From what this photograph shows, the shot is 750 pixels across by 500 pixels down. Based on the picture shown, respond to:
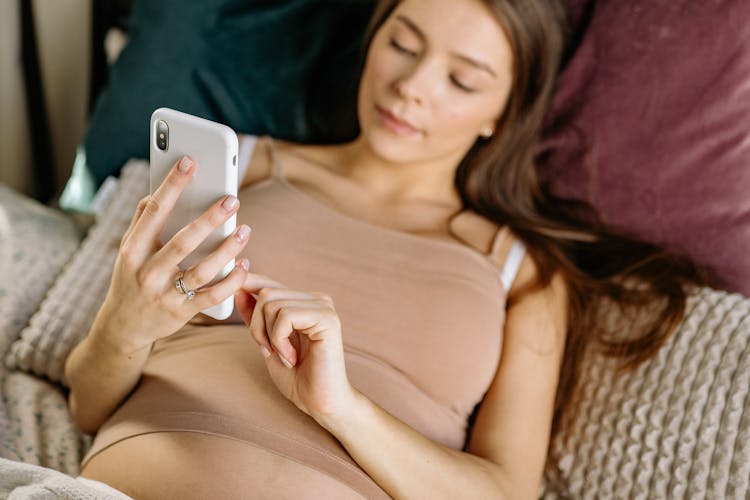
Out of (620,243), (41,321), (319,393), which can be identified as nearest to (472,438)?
(319,393)

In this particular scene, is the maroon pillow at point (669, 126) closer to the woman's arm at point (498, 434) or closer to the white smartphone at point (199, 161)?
the woman's arm at point (498, 434)

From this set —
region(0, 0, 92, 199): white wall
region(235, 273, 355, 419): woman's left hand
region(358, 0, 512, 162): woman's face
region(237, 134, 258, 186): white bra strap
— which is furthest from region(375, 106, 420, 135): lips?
region(0, 0, 92, 199): white wall

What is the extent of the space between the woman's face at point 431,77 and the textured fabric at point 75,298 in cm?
44

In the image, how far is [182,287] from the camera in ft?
2.48

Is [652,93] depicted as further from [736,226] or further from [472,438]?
[472,438]

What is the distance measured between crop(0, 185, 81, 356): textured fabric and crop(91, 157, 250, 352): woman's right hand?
422 mm

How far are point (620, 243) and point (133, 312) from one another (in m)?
0.81

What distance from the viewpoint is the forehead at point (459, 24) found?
1.12 metres

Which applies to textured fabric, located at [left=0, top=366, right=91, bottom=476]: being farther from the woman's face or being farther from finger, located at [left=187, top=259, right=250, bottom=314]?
the woman's face

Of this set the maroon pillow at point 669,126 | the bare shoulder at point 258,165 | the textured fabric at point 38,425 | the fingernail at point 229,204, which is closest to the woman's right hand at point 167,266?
the fingernail at point 229,204

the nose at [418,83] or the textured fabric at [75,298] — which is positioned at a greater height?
the nose at [418,83]

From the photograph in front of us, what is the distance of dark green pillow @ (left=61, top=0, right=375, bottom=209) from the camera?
137cm

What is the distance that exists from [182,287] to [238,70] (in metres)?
→ 0.75

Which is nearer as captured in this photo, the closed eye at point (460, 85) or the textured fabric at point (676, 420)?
the textured fabric at point (676, 420)
